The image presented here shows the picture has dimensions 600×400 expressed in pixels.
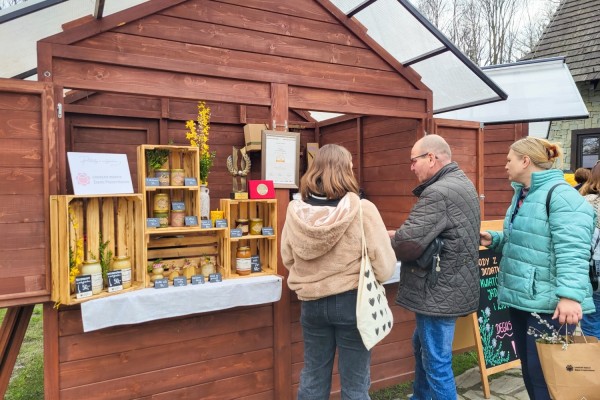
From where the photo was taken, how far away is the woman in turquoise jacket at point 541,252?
2.03 metres

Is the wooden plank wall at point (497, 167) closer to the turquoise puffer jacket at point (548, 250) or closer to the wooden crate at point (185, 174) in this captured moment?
the turquoise puffer jacket at point (548, 250)

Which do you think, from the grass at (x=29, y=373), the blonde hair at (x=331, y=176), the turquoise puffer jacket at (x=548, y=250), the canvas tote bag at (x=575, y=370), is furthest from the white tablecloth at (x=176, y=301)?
the grass at (x=29, y=373)

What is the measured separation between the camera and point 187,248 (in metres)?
2.86

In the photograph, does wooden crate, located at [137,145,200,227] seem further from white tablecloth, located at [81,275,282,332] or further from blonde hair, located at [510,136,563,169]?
blonde hair, located at [510,136,563,169]

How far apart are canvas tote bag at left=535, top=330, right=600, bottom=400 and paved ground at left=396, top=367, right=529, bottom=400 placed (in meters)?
1.45

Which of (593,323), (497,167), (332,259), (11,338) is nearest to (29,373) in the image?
(11,338)

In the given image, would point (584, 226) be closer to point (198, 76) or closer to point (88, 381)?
point (198, 76)

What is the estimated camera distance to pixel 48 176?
91.1 inches

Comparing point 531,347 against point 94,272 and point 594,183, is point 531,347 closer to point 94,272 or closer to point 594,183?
point 594,183

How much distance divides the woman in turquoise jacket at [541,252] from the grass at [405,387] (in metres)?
1.16

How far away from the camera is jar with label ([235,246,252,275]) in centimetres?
291

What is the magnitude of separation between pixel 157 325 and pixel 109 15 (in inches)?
75.1

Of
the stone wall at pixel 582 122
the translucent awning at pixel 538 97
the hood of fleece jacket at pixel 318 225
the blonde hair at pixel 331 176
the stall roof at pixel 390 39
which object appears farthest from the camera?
the stone wall at pixel 582 122

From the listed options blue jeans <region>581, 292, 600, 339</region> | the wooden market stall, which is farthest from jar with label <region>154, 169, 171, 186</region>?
blue jeans <region>581, 292, 600, 339</region>
